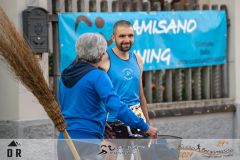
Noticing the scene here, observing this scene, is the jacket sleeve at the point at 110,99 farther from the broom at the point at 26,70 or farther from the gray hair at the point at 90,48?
the broom at the point at 26,70

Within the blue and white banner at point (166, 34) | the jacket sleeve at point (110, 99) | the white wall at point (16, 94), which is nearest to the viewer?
the jacket sleeve at point (110, 99)

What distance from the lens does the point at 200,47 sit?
10.8 meters

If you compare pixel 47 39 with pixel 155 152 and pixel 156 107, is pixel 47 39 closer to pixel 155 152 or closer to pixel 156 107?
pixel 156 107

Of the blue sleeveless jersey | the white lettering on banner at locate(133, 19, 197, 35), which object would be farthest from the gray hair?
the white lettering on banner at locate(133, 19, 197, 35)

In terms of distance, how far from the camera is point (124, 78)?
22.4 ft

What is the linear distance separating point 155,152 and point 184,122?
4351 millimetres

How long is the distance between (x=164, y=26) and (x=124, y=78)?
3.55 meters

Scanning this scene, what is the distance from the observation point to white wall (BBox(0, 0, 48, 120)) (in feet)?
27.8

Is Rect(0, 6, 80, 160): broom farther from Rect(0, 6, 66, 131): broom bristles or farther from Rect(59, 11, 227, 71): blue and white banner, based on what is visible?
Rect(59, 11, 227, 71): blue and white banner

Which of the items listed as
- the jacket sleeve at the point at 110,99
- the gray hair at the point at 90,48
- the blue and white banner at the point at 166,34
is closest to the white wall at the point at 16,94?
the blue and white banner at the point at 166,34

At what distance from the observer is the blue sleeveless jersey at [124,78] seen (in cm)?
683

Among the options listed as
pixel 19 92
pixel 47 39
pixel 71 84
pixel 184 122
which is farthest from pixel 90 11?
pixel 71 84

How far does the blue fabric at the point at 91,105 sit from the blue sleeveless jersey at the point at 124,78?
29.6 inches

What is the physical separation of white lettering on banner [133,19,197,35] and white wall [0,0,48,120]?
1.70 meters
